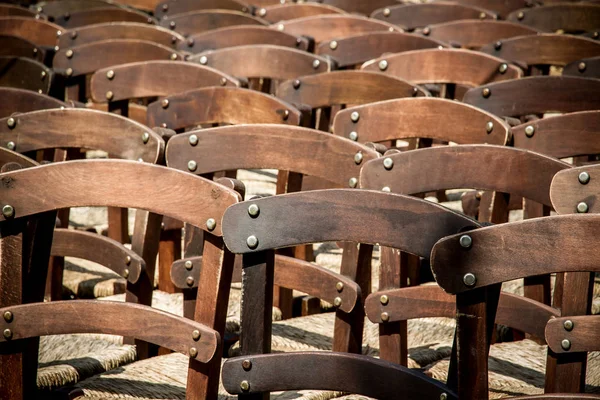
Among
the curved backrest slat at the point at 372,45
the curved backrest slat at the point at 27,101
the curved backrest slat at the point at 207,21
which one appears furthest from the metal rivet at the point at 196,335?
the curved backrest slat at the point at 207,21

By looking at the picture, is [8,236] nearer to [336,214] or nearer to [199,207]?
[199,207]

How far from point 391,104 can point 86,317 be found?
1071 millimetres

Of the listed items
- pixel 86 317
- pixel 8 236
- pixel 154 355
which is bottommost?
pixel 154 355

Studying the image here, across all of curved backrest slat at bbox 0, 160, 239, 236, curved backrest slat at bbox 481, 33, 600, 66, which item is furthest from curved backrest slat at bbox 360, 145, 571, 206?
curved backrest slat at bbox 481, 33, 600, 66

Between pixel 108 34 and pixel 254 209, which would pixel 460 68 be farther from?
pixel 254 209

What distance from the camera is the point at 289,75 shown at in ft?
10.6

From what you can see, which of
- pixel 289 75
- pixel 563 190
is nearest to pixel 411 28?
pixel 289 75

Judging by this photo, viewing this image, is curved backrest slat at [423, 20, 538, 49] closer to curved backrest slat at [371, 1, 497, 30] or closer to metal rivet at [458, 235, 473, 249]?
curved backrest slat at [371, 1, 497, 30]

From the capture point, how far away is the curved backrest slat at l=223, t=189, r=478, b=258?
1.25 metres

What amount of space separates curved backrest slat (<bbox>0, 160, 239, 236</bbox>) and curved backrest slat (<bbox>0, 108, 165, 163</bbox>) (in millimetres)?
543

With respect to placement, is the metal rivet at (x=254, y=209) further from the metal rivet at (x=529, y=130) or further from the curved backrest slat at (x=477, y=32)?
the curved backrest slat at (x=477, y=32)

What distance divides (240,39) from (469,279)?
287 cm

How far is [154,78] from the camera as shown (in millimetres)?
2824

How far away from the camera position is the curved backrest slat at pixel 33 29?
14.1ft
